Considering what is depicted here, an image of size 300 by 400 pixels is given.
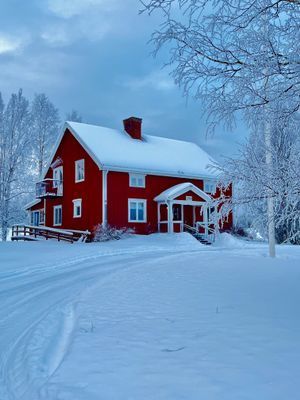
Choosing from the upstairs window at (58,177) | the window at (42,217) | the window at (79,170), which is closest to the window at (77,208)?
the window at (79,170)

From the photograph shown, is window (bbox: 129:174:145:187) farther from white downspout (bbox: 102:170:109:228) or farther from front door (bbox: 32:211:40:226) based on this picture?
front door (bbox: 32:211:40:226)

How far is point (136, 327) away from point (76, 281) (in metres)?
5.11

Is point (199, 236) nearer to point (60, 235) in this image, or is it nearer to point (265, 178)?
point (60, 235)

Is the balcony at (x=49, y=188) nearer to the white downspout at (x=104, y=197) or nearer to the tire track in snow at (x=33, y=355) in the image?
the white downspout at (x=104, y=197)

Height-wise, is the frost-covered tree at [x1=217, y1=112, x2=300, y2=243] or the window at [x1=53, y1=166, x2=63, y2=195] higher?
the window at [x1=53, y1=166, x2=63, y2=195]

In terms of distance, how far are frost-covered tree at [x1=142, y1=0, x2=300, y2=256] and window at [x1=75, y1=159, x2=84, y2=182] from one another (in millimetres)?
23328

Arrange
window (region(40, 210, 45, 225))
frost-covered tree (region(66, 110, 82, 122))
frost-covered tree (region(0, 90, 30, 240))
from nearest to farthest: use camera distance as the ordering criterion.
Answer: frost-covered tree (region(0, 90, 30, 240)), window (region(40, 210, 45, 225)), frost-covered tree (region(66, 110, 82, 122))

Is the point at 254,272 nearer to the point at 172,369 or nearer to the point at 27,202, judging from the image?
the point at 172,369

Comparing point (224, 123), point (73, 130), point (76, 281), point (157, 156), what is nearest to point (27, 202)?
point (73, 130)

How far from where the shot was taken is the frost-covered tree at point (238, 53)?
4914mm

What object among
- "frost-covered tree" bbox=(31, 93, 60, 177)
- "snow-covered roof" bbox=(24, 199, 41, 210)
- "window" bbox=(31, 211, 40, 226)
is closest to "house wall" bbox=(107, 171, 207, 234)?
"snow-covered roof" bbox=(24, 199, 41, 210)

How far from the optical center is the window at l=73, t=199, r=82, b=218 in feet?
92.6

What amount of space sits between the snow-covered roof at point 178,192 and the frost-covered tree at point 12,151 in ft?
35.7

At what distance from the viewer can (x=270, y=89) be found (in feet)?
18.0
